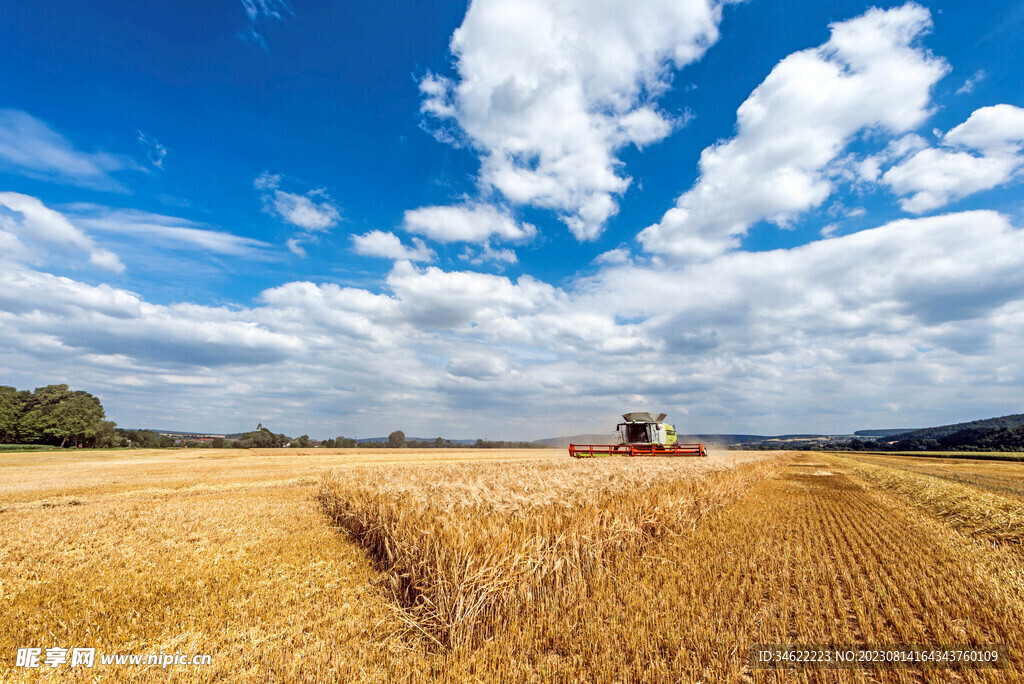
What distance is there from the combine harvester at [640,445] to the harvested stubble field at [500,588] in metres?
17.0

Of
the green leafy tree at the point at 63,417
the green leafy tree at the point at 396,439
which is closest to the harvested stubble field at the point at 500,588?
the green leafy tree at the point at 63,417

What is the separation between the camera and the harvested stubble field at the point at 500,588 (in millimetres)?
3910

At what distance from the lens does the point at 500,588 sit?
15.1 ft

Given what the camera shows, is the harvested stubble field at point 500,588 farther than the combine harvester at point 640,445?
No

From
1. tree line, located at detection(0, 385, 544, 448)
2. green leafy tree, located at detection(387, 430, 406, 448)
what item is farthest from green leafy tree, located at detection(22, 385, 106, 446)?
green leafy tree, located at detection(387, 430, 406, 448)

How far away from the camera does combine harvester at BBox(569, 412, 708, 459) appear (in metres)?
26.5

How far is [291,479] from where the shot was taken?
63.0 ft

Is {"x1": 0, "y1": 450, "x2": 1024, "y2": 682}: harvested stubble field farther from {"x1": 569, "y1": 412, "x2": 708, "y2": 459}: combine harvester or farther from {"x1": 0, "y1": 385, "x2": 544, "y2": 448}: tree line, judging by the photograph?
{"x1": 0, "y1": 385, "x2": 544, "y2": 448}: tree line

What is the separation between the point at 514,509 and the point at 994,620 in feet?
19.8

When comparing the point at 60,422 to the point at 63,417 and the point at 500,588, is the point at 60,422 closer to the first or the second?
the point at 63,417

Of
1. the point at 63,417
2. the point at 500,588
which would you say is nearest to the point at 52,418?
the point at 63,417

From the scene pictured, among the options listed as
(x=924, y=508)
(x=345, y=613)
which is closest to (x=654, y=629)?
(x=345, y=613)

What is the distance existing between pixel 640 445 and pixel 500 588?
83.0ft

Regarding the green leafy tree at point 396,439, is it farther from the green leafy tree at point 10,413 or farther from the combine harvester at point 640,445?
the combine harvester at point 640,445
